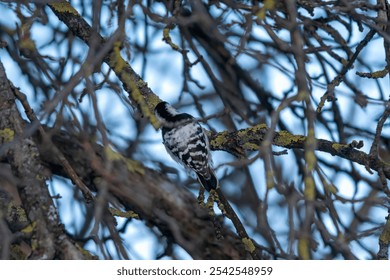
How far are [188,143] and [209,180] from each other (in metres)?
0.54

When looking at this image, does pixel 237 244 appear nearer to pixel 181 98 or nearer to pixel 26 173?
pixel 181 98

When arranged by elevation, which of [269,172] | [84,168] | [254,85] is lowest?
[269,172]

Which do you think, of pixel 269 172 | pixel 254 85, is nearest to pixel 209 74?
pixel 254 85

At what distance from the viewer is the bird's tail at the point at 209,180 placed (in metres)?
3.82

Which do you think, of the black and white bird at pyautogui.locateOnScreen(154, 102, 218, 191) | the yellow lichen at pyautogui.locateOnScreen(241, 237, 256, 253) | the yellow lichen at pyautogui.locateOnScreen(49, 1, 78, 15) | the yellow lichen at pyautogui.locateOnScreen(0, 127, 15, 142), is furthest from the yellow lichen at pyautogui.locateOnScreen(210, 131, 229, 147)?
the yellow lichen at pyautogui.locateOnScreen(0, 127, 15, 142)

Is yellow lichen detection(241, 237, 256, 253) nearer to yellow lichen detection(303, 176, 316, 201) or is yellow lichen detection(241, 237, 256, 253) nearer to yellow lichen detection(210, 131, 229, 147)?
yellow lichen detection(210, 131, 229, 147)

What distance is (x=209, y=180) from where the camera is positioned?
396 centimetres

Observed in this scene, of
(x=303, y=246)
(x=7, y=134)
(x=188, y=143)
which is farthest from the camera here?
(x=188, y=143)

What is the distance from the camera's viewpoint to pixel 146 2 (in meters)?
4.32

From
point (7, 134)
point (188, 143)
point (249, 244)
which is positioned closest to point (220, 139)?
point (249, 244)

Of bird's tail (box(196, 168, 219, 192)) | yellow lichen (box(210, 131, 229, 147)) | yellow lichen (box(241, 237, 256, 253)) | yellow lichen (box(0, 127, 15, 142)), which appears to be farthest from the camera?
bird's tail (box(196, 168, 219, 192))

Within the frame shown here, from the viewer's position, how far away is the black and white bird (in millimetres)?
4004

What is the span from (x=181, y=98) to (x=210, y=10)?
587mm

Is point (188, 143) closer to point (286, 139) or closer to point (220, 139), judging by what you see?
point (220, 139)
